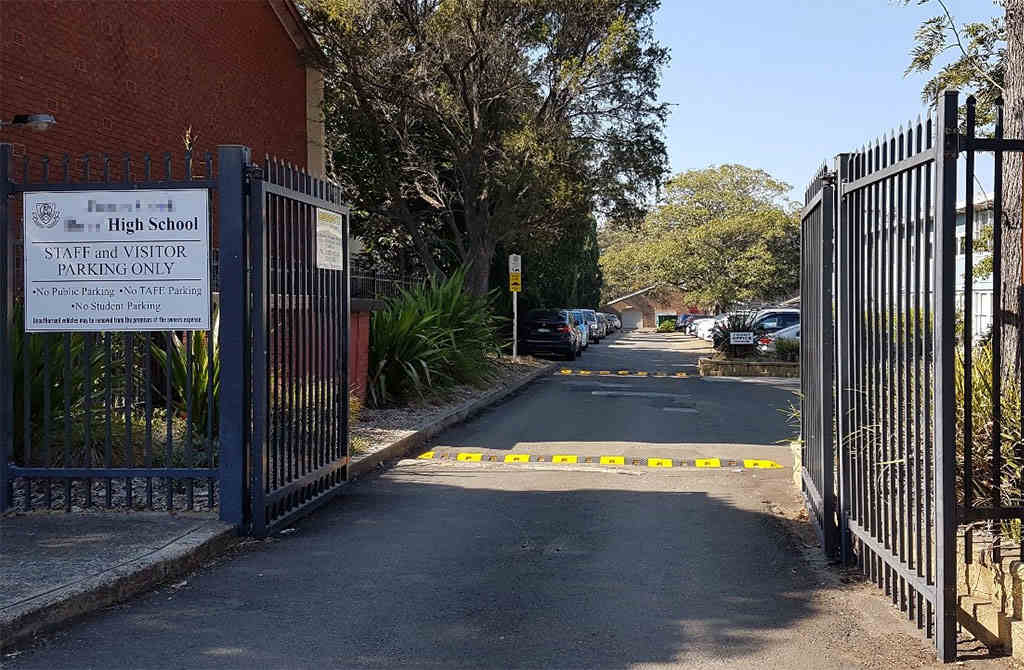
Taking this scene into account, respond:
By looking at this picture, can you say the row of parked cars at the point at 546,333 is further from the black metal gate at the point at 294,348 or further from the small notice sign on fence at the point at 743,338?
the black metal gate at the point at 294,348

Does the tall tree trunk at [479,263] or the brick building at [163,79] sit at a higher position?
the brick building at [163,79]

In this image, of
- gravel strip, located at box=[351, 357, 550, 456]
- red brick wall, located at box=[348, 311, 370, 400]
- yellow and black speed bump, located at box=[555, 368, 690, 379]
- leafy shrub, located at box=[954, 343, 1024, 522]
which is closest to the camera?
A: leafy shrub, located at box=[954, 343, 1024, 522]

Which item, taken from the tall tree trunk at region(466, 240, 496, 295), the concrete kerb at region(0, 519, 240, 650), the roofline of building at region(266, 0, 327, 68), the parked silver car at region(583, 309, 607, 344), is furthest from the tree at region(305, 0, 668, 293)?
the parked silver car at region(583, 309, 607, 344)

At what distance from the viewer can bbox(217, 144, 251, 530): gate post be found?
720 cm

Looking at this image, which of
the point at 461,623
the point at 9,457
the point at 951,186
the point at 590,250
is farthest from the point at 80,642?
the point at 590,250

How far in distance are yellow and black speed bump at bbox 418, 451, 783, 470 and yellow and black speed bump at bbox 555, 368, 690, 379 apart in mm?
14495

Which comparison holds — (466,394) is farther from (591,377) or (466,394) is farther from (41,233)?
(41,233)

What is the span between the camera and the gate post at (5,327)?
24.8ft

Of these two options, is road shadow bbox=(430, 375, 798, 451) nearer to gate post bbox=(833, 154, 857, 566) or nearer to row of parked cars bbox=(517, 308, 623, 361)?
gate post bbox=(833, 154, 857, 566)

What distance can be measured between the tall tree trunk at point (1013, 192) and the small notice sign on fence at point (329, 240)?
15.8ft

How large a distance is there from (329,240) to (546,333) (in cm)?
2520

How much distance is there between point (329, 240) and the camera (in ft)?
28.1

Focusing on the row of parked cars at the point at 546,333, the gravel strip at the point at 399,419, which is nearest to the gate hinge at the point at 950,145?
the gravel strip at the point at 399,419

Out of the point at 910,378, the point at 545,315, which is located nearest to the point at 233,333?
the point at 910,378
